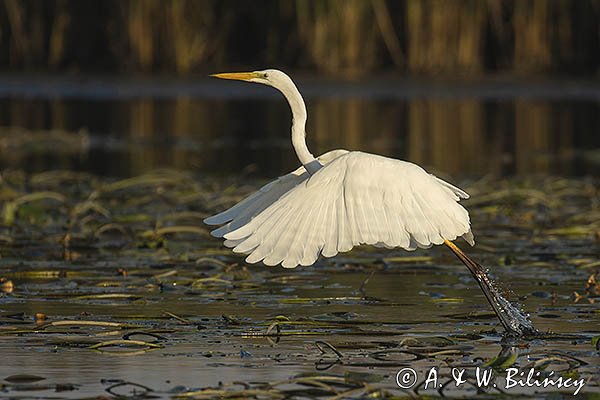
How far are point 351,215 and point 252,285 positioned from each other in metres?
1.87

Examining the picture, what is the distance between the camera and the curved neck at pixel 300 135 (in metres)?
8.05

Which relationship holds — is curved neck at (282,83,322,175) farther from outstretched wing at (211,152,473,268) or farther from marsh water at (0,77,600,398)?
marsh water at (0,77,600,398)

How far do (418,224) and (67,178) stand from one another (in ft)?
23.6

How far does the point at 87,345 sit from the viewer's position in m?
7.13

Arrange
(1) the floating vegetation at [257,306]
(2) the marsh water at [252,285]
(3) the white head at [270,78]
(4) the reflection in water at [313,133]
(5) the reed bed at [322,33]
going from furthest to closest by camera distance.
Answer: (5) the reed bed at [322,33] < (4) the reflection in water at [313,133] < (3) the white head at [270,78] < (2) the marsh water at [252,285] < (1) the floating vegetation at [257,306]

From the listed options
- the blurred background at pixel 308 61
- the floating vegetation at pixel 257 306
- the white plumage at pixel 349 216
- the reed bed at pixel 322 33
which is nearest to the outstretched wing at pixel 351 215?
the white plumage at pixel 349 216

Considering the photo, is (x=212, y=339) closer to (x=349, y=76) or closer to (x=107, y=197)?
(x=107, y=197)

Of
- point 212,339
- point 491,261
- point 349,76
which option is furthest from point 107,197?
point 349,76

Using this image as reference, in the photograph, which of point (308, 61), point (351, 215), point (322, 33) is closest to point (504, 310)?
point (351, 215)

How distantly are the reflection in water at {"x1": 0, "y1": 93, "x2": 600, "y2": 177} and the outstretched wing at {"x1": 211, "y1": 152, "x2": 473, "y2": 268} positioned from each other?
607 cm

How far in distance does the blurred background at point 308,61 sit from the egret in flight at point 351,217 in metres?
15.0

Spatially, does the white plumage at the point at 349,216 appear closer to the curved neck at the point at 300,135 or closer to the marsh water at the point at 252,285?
the curved neck at the point at 300,135

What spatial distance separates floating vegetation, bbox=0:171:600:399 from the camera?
6.46 metres

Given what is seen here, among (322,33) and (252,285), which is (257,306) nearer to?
(252,285)
